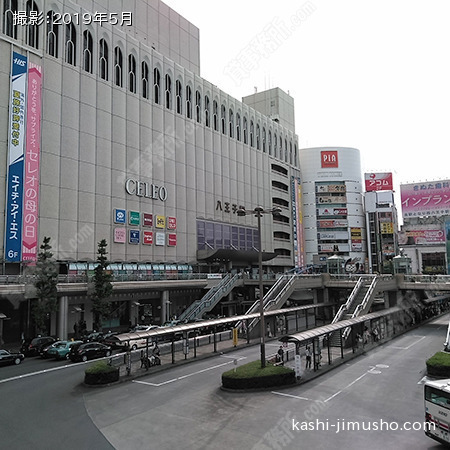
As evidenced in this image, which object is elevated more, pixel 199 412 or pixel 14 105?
pixel 14 105

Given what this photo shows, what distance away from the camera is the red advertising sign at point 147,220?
5447cm

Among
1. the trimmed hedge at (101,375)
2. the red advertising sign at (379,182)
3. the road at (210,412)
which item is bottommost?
the road at (210,412)

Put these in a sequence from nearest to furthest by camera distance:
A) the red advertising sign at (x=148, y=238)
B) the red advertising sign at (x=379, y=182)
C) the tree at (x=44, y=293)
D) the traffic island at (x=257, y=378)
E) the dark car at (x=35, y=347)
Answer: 1. the traffic island at (x=257, y=378)
2. the dark car at (x=35, y=347)
3. the tree at (x=44, y=293)
4. the red advertising sign at (x=148, y=238)
5. the red advertising sign at (x=379, y=182)

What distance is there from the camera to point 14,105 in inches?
1639

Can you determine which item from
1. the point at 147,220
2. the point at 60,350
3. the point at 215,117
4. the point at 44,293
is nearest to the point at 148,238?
the point at 147,220

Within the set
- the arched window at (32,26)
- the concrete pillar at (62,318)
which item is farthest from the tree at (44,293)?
the arched window at (32,26)

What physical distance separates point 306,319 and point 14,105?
3819 centimetres

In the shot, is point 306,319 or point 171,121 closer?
point 306,319

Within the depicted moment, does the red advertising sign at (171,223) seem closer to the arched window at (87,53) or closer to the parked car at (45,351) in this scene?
the arched window at (87,53)

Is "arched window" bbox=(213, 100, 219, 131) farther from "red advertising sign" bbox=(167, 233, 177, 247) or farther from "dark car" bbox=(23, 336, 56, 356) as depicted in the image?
"dark car" bbox=(23, 336, 56, 356)

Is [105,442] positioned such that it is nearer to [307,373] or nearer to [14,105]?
[307,373]

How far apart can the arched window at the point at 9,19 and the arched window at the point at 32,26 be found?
1441mm

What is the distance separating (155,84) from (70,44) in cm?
1337

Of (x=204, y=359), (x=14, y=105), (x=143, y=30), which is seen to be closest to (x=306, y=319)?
(x=204, y=359)
